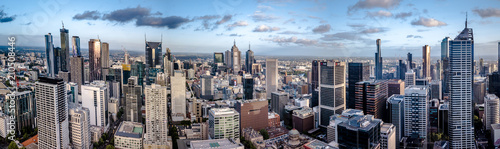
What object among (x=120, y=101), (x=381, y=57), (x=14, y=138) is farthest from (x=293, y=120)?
(x=14, y=138)

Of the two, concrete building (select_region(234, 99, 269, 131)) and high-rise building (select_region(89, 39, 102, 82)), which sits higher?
high-rise building (select_region(89, 39, 102, 82))

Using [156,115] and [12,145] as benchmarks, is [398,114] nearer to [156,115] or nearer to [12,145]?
[156,115]

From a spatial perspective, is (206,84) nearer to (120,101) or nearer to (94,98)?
(120,101)

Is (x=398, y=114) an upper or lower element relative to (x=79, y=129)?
upper

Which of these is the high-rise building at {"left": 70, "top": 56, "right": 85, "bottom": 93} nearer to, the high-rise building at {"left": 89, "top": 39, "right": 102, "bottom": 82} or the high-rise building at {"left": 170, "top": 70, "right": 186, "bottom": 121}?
the high-rise building at {"left": 89, "top": 39, "right": 102, "bottom": 82}

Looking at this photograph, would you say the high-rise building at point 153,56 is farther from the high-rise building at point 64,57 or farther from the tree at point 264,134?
the tree at point 264,134

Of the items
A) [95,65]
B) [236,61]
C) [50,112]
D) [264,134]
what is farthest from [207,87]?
[50,112]

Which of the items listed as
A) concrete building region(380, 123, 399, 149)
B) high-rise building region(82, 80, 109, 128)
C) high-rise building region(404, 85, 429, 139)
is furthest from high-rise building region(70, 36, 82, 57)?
high-rise building region(404, 85, 429, 139)
